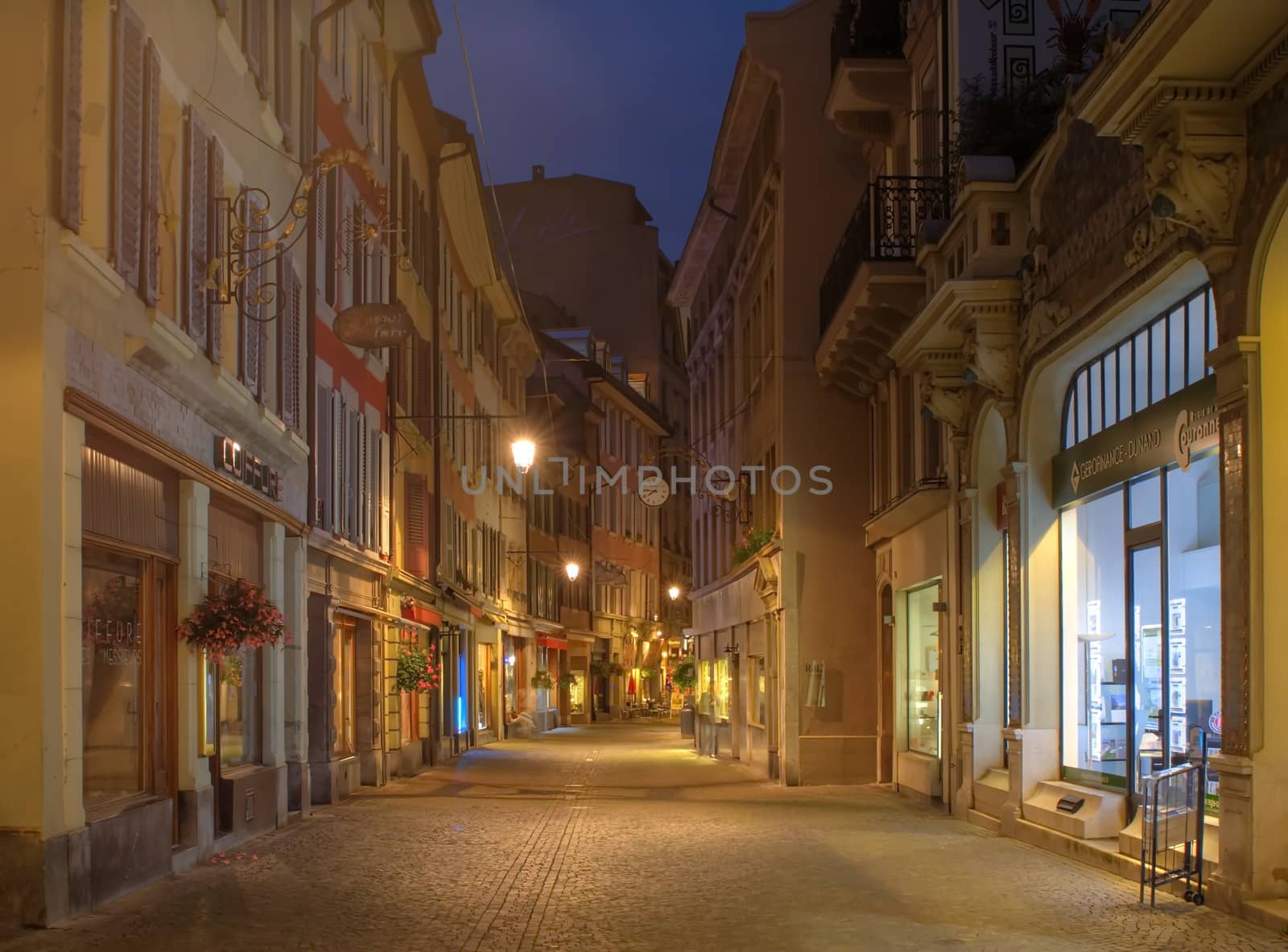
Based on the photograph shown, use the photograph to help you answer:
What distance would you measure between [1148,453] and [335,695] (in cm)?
1171

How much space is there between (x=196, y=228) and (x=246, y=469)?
2.77m

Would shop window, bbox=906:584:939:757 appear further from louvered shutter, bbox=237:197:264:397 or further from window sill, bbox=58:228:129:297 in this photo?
window sill, bbox=58:228:129:297

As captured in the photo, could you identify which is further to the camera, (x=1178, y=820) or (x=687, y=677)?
(x=687, y=677)

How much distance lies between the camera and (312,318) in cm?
1897

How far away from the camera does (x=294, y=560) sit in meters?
17.8

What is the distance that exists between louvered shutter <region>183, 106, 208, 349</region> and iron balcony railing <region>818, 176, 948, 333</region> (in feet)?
27.9

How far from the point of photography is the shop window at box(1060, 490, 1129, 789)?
1409cm

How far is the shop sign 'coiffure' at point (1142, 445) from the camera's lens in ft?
38.1

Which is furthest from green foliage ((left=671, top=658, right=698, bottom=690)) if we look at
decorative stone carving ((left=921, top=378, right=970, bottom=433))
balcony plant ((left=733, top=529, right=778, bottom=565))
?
decorative stone carving ((left=921, top=378, right=970, bottom=433))

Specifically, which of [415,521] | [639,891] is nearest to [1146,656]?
[639,891]

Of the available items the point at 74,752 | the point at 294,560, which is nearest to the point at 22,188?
the point at 74,752

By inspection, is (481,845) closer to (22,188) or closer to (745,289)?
(22,188)

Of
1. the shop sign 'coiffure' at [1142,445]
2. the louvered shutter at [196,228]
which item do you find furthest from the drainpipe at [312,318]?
the shop sign 'coiffure' at [1142,445]

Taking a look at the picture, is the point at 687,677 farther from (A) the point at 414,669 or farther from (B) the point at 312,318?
(B) the point at 312,318
